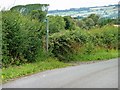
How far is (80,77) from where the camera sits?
45.1 feet

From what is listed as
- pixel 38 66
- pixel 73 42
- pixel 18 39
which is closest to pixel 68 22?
pixel 73 42

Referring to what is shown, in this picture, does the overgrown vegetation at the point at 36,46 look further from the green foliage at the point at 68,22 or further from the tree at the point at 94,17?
the tree at the point at 94,17

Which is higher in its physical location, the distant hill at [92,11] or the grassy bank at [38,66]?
the distant hill at [92,11]

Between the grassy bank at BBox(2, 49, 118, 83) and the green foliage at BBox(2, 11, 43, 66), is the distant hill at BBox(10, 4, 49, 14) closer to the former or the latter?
the green foliage at BBox(2, 11, 43, 66)

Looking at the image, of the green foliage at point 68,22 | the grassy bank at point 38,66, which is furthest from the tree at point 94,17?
the grassy bank at point 38,66

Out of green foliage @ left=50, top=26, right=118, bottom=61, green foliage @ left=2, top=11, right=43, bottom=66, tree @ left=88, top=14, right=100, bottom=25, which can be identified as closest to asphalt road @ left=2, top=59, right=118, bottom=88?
green foliage @ left=2, top=11, right=43, bottom=66

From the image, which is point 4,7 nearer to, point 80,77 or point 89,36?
point 80,77

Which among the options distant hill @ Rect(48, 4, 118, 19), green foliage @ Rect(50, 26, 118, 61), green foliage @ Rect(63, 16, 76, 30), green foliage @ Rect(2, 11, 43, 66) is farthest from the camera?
green foliage @ Rect(63, 16, 76, 30)

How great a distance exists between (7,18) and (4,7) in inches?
27.1

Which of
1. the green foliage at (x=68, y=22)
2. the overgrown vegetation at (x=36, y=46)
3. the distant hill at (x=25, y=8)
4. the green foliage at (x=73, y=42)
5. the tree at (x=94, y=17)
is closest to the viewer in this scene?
the overgrown vegetation at (x=36, y=46)

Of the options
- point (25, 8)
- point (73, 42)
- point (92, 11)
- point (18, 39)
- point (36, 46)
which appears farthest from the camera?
point (92, 11)

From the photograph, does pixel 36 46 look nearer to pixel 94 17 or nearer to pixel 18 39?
pixel 18 39

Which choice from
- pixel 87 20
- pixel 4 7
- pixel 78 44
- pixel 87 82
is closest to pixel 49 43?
pixel 78 44

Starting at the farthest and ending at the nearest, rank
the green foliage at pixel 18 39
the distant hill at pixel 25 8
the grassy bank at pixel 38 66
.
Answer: the distant hill at pixel 25 8 < the green foliage at pixel 18 39 < the grassy bank at pixel 38 66
